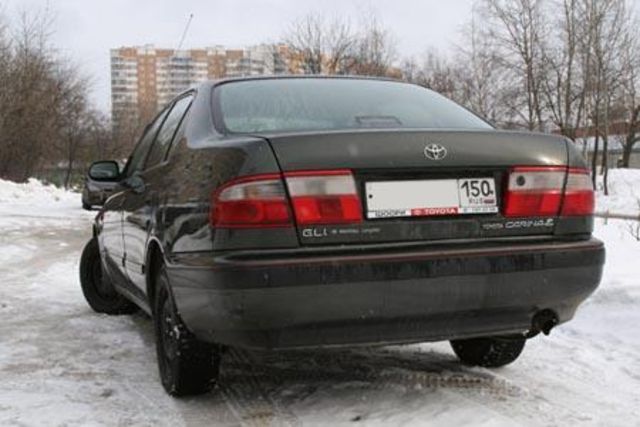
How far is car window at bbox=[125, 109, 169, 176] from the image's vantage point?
4883 mm

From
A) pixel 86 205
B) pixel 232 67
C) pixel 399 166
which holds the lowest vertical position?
pixel 86 205

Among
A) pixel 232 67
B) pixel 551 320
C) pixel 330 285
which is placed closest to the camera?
pixel 330 285

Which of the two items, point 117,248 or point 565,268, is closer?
point 565,268

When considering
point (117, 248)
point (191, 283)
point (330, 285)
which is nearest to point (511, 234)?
point (330, 285)

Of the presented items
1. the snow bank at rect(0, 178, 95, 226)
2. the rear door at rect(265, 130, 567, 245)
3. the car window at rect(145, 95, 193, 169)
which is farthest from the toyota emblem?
the snow bank at rect(0, 178, 95, 226)

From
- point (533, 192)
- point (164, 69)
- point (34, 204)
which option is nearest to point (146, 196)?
point (533, 192)

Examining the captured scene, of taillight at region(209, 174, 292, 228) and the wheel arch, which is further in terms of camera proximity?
the wheel arch

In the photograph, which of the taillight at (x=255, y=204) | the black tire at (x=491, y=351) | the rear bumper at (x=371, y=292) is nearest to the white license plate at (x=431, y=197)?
the rear bumper at (x=371, y=292)

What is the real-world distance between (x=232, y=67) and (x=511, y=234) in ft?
133

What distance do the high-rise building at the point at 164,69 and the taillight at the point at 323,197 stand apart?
90.3 ft

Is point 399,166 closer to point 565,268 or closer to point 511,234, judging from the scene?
point 511,234

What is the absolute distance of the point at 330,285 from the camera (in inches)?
115

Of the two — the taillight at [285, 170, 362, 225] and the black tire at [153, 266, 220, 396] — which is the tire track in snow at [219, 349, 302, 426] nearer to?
the black tire at [153, 266, 220, 396]

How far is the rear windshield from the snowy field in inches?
50.2
